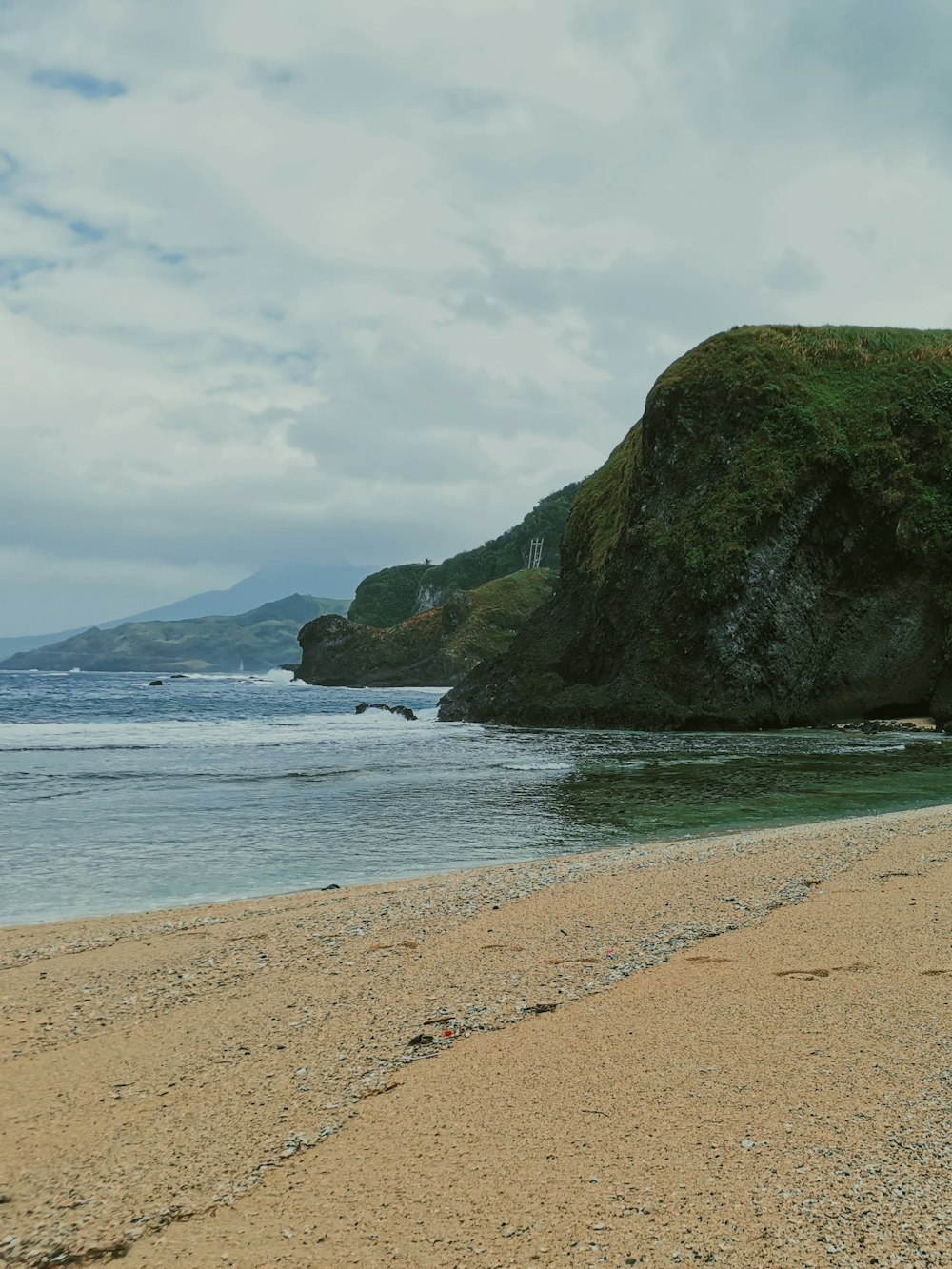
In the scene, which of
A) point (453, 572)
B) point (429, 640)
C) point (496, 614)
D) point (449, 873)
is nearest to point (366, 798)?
point (449, 873)

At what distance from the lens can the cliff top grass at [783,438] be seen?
120 feet

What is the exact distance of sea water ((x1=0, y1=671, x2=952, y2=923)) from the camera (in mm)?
11375

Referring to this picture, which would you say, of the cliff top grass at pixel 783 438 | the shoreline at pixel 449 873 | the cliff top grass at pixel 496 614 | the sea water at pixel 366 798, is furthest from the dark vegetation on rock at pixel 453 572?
the shoreline at pixel 449 873

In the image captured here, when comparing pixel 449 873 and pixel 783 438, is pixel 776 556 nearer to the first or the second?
pixel 783 438

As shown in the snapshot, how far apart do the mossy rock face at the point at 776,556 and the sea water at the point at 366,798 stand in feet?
12.9

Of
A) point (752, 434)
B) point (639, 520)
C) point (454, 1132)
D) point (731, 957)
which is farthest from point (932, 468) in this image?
point (454, 1132)

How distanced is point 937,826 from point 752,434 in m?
30.1

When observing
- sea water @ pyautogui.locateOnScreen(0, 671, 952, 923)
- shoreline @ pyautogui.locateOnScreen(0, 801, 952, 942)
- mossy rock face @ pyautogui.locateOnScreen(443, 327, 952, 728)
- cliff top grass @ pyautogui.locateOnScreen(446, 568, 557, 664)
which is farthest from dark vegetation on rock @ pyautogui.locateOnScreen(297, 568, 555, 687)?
shoreline @ pyautogui.locateOnScreen(0, 801, 952, 942)

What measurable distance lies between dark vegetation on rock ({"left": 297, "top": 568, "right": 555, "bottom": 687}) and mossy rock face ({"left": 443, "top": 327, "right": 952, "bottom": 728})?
151 ft

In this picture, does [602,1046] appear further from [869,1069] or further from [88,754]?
[88,754]

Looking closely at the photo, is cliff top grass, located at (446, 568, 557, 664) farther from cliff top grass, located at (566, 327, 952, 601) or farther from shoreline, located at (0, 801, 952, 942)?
shoreline, located at (0, 801, 952, 942)

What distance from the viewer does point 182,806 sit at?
16.6 metres

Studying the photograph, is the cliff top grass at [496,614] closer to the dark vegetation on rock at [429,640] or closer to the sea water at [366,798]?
the dark vegetation on rock at [429,640]

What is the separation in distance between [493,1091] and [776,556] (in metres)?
34.9
